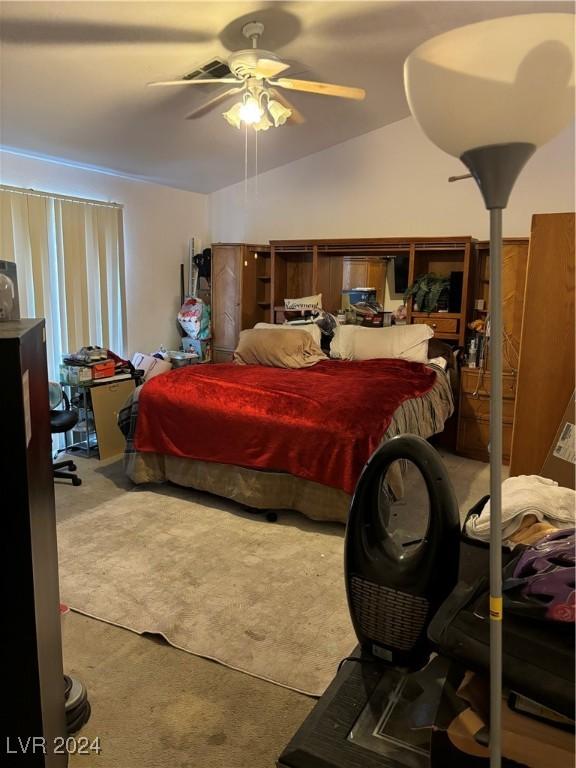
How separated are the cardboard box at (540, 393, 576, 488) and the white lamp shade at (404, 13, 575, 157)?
4.92ft

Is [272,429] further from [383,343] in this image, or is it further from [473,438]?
[473,438]

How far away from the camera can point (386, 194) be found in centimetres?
478

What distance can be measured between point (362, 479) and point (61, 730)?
0.98 m

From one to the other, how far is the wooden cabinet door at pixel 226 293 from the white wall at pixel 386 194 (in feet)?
1.67

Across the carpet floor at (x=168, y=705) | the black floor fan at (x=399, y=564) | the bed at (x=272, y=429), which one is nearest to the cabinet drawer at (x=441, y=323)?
the bed at (x=272, y=429)

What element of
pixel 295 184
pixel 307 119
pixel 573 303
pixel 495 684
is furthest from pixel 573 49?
pixel 295 184

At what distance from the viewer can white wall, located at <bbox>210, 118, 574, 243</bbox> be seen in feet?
13.5

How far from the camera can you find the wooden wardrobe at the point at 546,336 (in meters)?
2.19

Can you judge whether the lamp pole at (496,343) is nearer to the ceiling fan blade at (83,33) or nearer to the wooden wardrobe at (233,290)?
the ceiling fan blade at (83,33)

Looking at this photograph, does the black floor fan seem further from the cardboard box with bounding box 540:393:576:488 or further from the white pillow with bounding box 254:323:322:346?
the white pillow with bounding box 254:323:322:346

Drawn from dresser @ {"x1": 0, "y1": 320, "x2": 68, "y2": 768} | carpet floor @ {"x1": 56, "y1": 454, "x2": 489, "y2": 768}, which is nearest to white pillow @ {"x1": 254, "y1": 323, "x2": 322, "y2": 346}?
carpet floor @ {"x1": 56, "y1": 454, "x2": 489, "y2": 768}

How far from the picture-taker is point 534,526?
132 cm

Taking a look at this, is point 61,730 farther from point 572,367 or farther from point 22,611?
point 572,367

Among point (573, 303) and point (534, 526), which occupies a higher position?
point (573, 303)
